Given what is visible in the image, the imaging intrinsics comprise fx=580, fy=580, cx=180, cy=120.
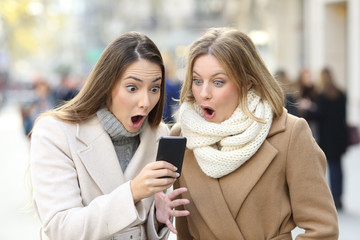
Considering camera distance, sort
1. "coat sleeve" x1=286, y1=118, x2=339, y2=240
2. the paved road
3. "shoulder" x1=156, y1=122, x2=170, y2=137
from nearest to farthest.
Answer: "coat sleeve" x1=286, y1=118, x2=339, y2=240, "shoulder" x1=156, y1=122, x2=170, y2=137, the paved road

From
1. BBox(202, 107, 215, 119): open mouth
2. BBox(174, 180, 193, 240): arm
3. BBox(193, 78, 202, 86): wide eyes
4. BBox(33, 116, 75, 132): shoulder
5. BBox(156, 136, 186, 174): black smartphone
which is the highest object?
BBox(193, 78, 202, 86): wide eyes

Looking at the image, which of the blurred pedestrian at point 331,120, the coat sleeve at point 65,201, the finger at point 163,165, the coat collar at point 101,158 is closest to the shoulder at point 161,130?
the coat collar at point 101,158

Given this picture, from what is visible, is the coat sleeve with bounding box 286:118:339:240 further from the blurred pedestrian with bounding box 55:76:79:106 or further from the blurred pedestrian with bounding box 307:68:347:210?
the blurred pedestrian with bounding box 307:68:347:210

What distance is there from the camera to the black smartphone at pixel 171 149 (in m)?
2.70

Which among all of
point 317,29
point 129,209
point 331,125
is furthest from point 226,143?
point 317,29

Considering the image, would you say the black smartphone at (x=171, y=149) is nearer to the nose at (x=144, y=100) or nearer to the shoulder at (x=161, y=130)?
the nose at (x=144, y=100)

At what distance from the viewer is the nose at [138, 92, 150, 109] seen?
298cm

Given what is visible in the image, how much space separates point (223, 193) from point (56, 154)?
88 centimetres

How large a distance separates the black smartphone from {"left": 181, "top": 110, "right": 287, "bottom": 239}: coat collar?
360 millimetres

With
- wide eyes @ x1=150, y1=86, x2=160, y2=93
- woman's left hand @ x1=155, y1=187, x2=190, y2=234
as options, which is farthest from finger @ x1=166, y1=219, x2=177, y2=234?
wide eyes @ x1=150, y1=86, x2=160, y2=93

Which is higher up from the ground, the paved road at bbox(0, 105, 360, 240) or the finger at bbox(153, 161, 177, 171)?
the finger at bbox(153, 161, 177, 171)

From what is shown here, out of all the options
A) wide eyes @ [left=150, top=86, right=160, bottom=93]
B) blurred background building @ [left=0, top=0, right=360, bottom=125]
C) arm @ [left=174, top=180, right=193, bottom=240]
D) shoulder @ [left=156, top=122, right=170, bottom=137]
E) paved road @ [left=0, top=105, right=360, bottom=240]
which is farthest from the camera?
blurred background building @ [left=0, top=0, right=360, bottom=125]

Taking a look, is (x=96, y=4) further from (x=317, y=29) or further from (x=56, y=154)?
(x=56, y=154)

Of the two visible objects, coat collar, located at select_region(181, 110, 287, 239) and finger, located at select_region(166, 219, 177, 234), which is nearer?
coat collar, located at select_region(181, 110, 287, 239)
